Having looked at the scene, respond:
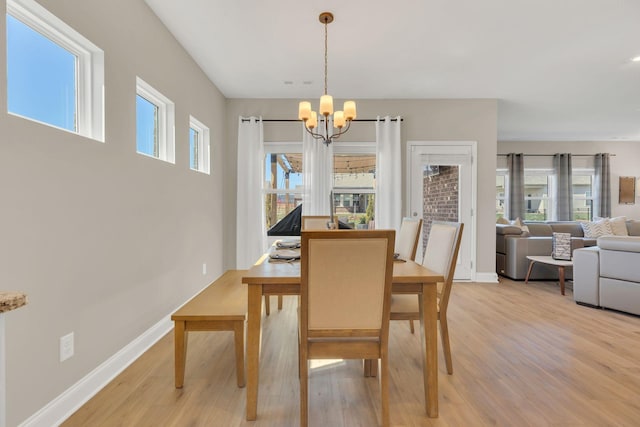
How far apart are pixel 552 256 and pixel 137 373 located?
4980 mm

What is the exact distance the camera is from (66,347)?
5.42 feet

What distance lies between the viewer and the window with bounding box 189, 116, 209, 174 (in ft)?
12.7

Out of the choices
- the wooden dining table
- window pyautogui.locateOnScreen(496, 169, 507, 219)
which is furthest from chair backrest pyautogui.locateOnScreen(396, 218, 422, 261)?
window pyautogui.locateOnScreen(496, 169, 507, 219)

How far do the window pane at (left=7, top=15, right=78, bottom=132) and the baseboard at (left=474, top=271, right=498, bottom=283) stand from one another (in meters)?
4.85

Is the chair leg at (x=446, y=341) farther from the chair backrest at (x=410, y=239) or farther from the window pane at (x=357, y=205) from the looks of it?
the window pane at (x=357, y=205)

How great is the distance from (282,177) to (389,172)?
1532 mm

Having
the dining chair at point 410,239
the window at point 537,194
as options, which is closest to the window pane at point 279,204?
the dining chair at point 410,239

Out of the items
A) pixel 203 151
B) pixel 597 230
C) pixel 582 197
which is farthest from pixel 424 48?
pixel 582 197

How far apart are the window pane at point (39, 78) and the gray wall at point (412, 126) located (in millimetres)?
2785

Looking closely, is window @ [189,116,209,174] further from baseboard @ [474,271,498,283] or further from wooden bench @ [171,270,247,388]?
baseboard @ [474,271,498,283]

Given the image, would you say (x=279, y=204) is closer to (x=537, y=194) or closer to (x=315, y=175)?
(x=315, y=175)

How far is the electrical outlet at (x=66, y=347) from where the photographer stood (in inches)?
64.1

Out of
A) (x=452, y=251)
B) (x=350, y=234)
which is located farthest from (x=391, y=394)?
(x=350, y=234)

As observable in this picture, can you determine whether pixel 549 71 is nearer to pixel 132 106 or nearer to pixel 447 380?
pixel 447 380
